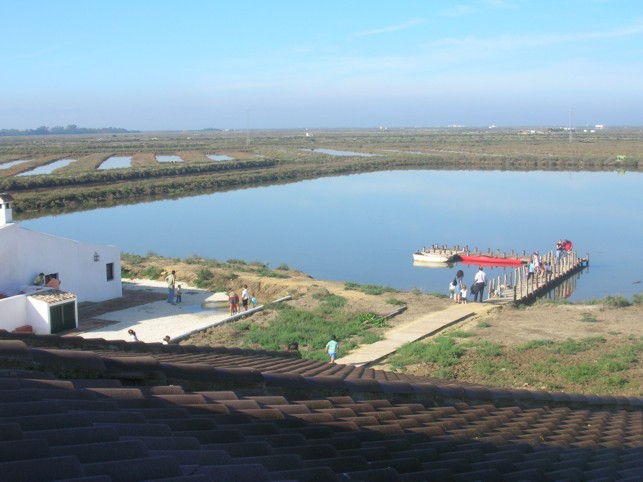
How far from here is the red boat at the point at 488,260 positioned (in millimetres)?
35562

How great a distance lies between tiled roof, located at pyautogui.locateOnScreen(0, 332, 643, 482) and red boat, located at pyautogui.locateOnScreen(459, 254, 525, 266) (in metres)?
29.2

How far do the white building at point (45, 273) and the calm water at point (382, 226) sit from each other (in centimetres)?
1230

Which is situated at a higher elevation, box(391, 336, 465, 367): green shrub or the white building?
the white building

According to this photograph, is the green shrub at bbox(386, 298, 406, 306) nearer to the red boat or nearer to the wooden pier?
the wooden pier

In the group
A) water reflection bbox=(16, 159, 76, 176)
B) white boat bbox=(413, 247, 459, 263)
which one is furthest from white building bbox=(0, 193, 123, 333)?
water reflection bbox=(16, 159, 76, 176)

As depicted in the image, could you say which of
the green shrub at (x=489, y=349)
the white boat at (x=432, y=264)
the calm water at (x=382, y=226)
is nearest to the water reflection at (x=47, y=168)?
the calm water at (x=382, y=226)

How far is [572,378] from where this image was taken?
1542 centimetres

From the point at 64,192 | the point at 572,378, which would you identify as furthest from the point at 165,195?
the point at 572,378

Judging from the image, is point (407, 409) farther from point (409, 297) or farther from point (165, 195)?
point (165, 195)

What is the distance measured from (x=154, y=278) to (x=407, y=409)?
23.3 m

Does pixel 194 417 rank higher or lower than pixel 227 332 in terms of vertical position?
higher

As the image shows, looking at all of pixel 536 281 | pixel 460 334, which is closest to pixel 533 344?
pixel 460 334

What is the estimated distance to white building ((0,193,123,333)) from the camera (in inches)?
739

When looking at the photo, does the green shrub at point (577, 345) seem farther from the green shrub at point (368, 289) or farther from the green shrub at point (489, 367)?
the green shrub at point (368, 289)
